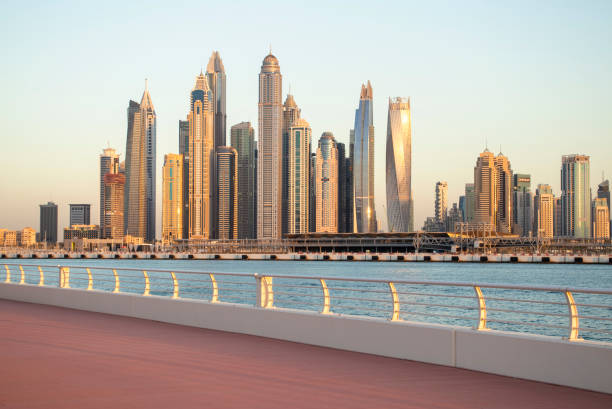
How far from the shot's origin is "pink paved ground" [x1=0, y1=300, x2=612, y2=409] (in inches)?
276

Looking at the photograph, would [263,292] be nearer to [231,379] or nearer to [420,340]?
[420,340]

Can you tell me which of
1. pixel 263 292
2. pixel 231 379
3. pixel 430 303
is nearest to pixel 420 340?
pixel 231 379

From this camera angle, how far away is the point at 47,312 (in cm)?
1705

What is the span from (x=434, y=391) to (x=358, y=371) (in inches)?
58.0

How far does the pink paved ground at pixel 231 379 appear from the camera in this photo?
276 inches

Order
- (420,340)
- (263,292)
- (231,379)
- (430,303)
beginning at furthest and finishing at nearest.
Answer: (430,303) → (263,292) → (420,340) → (231,379)

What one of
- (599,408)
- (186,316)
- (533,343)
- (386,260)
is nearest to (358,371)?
(533,343)

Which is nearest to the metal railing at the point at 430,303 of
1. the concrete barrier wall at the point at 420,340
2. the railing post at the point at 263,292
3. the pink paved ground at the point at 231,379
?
the railing post at the point at 263,292

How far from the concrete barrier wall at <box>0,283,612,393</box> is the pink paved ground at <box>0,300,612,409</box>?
210 mm

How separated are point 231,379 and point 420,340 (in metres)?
2.83

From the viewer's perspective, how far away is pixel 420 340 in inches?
378

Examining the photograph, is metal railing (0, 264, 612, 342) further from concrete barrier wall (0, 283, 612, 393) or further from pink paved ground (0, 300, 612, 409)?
pink paved ground (0, 300, 612, 409)

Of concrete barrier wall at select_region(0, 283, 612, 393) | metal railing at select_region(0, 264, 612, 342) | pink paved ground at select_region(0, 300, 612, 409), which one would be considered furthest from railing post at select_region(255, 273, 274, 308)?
pink paved ground at select_region(0, 300, 612, 409)

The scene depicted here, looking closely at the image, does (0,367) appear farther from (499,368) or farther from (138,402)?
(499,368)
